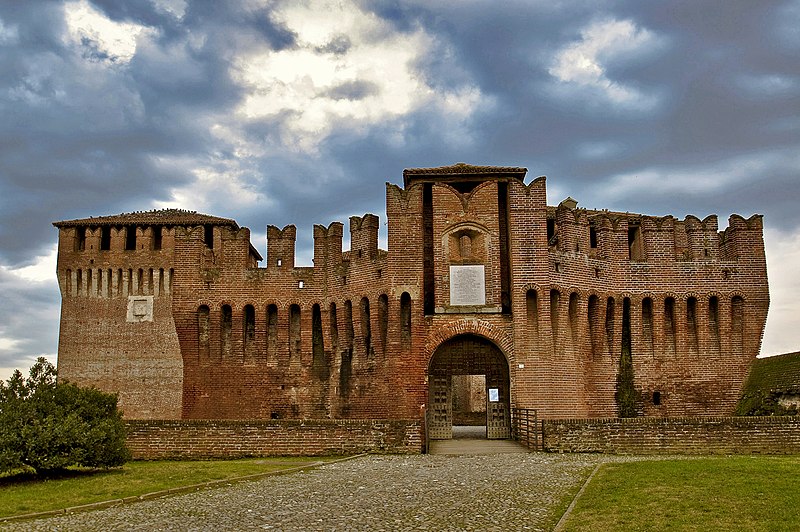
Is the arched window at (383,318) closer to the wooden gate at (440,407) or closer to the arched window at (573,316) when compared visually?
the wooden gate at (440,407)

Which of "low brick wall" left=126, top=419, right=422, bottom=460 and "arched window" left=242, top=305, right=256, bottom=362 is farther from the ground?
"arched window" left=242, top=305, right=256, bottom=362

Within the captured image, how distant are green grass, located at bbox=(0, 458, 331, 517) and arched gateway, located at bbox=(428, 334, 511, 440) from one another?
783 centimetres

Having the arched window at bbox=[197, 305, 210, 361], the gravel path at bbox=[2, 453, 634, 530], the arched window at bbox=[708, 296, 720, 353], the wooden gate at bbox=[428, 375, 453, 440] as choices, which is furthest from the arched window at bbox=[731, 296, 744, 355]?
the arched window at bbox=[197, 305, 210, 361]

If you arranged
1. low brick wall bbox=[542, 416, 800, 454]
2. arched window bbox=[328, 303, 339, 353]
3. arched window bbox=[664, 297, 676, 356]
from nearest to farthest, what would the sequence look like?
low brick wall bbox=[542, 416, 800, 454]
arched window bbox=[664, 297, 676, 356]
arched window bbox=[328, 303, 339, 353]

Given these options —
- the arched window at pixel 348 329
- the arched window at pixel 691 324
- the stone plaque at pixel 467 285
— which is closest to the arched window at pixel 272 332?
the arched window at pixel 348 329

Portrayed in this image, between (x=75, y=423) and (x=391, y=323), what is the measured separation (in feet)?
39.3

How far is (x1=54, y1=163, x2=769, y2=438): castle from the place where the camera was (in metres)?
26.7

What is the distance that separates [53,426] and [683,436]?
53.5 ft

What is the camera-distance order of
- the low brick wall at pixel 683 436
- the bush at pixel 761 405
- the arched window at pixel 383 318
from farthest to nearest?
the arched window at pixel 383 318 < the bush at pixel 761 405 < the low brick wall at pixel 683 436

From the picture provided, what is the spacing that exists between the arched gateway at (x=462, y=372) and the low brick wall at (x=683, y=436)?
5.77m

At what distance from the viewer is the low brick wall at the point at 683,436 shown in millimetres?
20531

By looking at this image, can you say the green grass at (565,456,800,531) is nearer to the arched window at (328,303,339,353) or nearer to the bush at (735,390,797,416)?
the bush at (735,390,797,416)

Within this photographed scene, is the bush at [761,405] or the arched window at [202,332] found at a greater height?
the arched window at [202,332]

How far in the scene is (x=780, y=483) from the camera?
44.2ft
